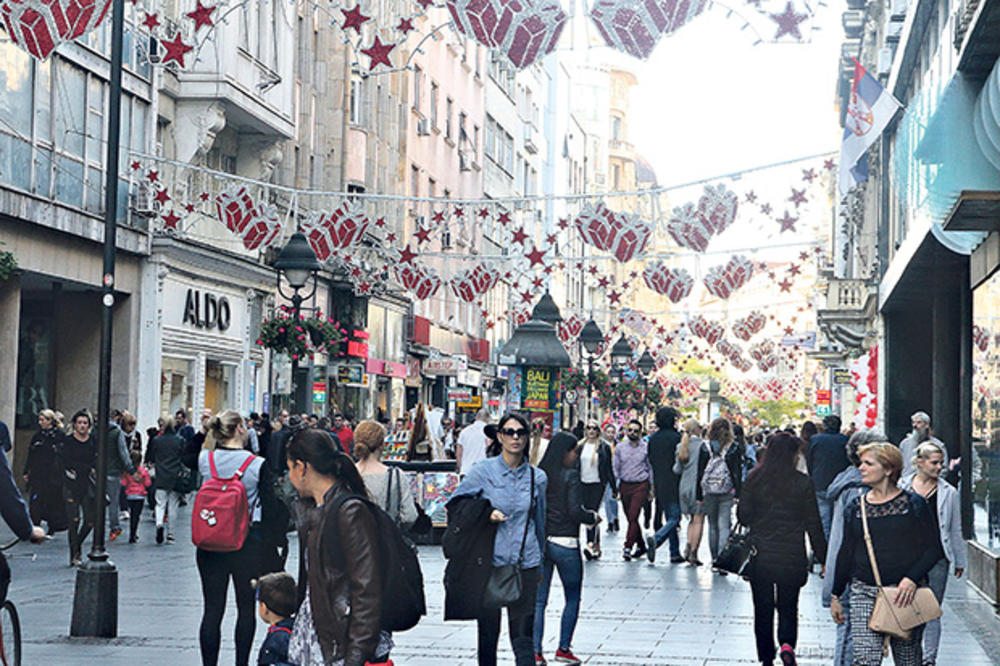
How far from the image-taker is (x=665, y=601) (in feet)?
54.6

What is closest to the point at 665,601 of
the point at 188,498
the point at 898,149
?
the point at 898,149

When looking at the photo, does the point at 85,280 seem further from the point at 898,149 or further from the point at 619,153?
the point at 619,153

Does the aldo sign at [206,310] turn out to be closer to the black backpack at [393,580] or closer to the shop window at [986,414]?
the shop window at [986,414]

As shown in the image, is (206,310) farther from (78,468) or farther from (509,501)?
(509,501)

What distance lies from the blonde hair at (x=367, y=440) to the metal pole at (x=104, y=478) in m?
3.04

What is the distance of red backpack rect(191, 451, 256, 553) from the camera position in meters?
10.1

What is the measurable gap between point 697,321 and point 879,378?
2396cm

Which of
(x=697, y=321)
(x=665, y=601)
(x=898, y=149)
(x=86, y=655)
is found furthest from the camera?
(x=697, y=321)

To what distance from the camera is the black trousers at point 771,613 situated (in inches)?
451

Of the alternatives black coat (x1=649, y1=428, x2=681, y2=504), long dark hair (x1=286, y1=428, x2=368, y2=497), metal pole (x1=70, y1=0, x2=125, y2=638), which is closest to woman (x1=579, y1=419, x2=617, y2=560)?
black coat (x1=649, y1=428, x2=681, y2=504)

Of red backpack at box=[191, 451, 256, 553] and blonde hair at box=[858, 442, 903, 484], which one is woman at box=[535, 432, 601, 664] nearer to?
red backpack at box=[191, 451, 256, 553]

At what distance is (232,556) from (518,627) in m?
1.85

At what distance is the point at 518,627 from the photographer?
1006 centimetres

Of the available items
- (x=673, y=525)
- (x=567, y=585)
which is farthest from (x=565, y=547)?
(x=673, y=525)
